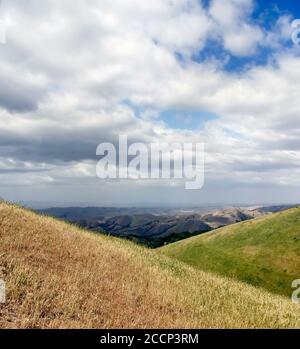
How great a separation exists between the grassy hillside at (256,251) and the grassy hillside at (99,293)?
34.1 metres

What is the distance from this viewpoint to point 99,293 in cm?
1409

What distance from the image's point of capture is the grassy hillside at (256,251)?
2085 inches

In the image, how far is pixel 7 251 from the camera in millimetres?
15961

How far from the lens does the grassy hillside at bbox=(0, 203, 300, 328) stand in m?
11.7

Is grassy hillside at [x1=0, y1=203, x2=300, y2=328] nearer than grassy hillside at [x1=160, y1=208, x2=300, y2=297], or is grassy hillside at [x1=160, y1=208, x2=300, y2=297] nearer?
grassy hillside at [x1=0, y1=203, x2=300, y2=328]

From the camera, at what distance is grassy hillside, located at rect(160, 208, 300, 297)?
5297cm

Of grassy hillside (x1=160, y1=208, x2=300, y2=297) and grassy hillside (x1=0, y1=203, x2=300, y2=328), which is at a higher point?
grassy hillside (x1=0, y1=203, x2=300, y2=328)

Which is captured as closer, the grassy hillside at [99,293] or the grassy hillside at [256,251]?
the grassy hillside at [99,293]

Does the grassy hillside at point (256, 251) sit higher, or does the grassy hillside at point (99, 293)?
the grassy hillside at point (99, 293)

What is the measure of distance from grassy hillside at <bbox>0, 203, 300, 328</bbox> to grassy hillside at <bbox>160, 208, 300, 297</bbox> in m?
34.1

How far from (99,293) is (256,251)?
49.5 metres
